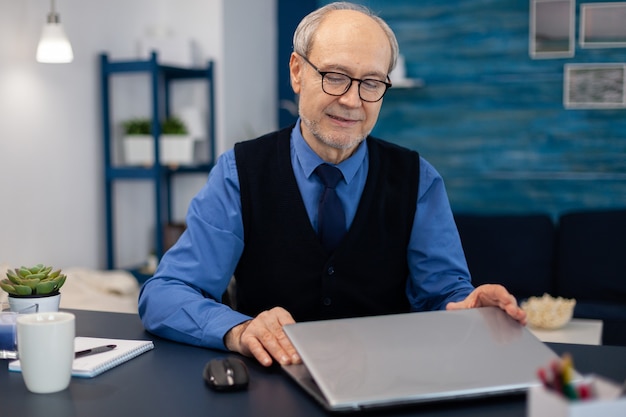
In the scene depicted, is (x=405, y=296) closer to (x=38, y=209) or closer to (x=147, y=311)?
(x=147, y=311)

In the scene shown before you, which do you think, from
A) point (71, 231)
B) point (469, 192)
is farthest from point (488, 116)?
point (71, 231)

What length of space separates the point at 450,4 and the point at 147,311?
11.0 ft

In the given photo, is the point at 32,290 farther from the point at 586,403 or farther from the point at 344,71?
the point at 586,403

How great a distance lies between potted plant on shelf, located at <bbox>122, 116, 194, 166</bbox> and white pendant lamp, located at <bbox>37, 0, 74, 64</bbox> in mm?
706

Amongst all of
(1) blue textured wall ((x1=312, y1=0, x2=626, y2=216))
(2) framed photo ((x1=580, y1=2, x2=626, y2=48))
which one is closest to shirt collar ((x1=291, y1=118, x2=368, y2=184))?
(1) blue textured wall ((x1=312, y1=0, x2=626, y2=216))

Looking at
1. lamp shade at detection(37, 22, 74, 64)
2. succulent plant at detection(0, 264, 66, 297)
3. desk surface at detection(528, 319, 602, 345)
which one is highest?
lamp shade at detection(37, 22, 74, 64)

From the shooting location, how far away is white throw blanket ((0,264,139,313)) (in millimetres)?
3125

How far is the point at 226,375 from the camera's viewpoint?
112cm

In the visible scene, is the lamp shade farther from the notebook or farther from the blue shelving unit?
the notebook

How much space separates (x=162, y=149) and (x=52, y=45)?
2.75 feet

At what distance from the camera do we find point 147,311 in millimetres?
1509

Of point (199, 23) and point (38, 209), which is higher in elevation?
point (199, 23)

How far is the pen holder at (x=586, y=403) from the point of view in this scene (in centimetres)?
72

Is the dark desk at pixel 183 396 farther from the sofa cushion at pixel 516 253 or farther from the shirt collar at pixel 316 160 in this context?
the sofa cushion at pixel 516 253
